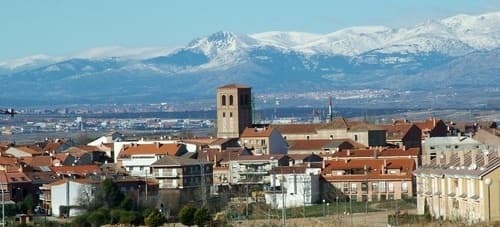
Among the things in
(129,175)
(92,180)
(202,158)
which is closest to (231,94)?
(202,158)

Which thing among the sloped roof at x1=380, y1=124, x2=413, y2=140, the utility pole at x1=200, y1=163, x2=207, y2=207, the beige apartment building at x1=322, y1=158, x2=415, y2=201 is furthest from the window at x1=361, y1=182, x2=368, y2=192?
the sloped roof at x1=380, y1=124, x2=413, y2=140

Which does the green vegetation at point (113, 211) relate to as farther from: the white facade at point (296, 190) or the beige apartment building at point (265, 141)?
the beige apartment building at point (265, 141)

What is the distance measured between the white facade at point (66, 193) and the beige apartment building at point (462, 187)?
11076 millimetres

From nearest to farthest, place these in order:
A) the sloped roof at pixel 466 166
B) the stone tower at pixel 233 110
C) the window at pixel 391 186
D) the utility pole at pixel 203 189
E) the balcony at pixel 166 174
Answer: the sloped roof at pixel 466 166 → the utility pole at pixel 203 189 → the window at pixel 391 186 → the balcony at pixel 166 174 → the stone tower at pixel 233 110

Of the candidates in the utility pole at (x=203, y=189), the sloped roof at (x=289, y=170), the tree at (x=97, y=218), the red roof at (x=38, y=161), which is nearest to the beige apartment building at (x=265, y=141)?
the red roof at (x=38, y=161)

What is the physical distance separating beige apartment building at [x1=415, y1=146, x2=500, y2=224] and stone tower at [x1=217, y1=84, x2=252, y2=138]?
37095 millimetres

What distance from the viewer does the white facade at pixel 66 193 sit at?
48.2 meters

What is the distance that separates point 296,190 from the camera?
167 ft

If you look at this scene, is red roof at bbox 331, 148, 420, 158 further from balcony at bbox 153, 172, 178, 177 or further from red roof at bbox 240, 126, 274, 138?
red roof at bbox 240, 126, 274, 138

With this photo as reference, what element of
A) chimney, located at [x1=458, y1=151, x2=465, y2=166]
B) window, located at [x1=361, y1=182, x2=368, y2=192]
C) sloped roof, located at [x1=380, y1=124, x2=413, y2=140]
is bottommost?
window, located at [x1=361, y1=182, x2=368, y2=192]

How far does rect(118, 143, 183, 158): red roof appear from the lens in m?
61.9

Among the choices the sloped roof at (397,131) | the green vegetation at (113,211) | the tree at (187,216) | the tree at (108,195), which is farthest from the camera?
the sloped roof at (397,131)

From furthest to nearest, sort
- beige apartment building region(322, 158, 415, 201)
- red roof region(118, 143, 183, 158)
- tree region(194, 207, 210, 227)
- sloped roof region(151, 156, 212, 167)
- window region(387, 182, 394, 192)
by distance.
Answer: red roof region(118, 143, 183, 158) < sloped roof region(151, 156, 212, 167) < window region(387, 182, 394, 192) < beige apartment building region(322, 158, 415, 201) < tree region(194, 207, 210, 227)

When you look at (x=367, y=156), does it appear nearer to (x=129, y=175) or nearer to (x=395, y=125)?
(x=129, y=175)
